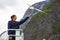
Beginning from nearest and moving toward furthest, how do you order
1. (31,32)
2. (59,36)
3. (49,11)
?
1. (59,36)
2. (49,11)
3. (31,32)

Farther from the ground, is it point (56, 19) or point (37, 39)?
point (56, 19)

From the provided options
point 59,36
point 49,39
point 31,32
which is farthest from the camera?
point 31,32

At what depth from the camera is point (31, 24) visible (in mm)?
14375

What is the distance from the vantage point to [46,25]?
1268cm

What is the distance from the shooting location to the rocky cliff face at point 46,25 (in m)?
11.3

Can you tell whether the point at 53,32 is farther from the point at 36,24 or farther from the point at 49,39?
the point at 36,24

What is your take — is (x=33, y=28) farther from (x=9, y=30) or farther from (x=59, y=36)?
(x=59, y=36)

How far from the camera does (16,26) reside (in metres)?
12.2

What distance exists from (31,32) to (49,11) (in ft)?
5.03

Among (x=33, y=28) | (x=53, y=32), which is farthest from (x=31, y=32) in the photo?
(x=53, y=32)

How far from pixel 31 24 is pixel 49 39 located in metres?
2.64

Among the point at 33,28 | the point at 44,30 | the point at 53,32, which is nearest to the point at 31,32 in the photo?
the point at 33,28

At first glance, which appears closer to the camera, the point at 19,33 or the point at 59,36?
the point at 59,36

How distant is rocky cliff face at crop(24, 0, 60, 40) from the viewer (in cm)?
1130
